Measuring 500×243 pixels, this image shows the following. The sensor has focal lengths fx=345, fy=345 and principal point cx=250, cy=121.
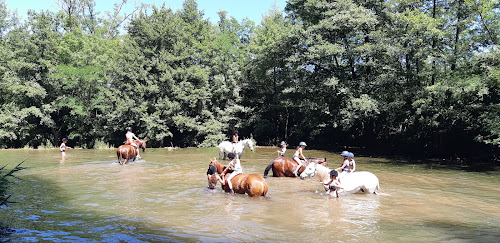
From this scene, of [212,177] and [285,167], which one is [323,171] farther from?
[212,177]

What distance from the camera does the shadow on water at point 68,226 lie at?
23.1ft

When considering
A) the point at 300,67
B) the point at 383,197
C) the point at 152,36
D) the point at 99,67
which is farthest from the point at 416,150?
the point at 99,67

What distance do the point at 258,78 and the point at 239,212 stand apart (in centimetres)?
3127

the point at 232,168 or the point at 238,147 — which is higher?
the point at 238,147

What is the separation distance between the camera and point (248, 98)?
41.6 meters

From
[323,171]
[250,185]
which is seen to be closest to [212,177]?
[250,185]

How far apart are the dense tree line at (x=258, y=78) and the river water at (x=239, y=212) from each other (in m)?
12.5

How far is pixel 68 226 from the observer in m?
7.81

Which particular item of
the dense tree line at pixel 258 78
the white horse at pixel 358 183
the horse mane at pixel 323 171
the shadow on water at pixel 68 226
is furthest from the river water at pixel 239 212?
the dense tree line at pixel 258 78

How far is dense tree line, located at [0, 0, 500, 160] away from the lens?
81.3 feet

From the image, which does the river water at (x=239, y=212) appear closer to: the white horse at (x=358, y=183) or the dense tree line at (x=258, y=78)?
the white horse at (x=358, y=183)

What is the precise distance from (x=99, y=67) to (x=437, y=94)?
3070 centimetres

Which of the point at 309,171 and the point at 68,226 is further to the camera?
the point at 309,171

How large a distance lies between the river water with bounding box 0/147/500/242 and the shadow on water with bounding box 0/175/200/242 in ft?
0.07
